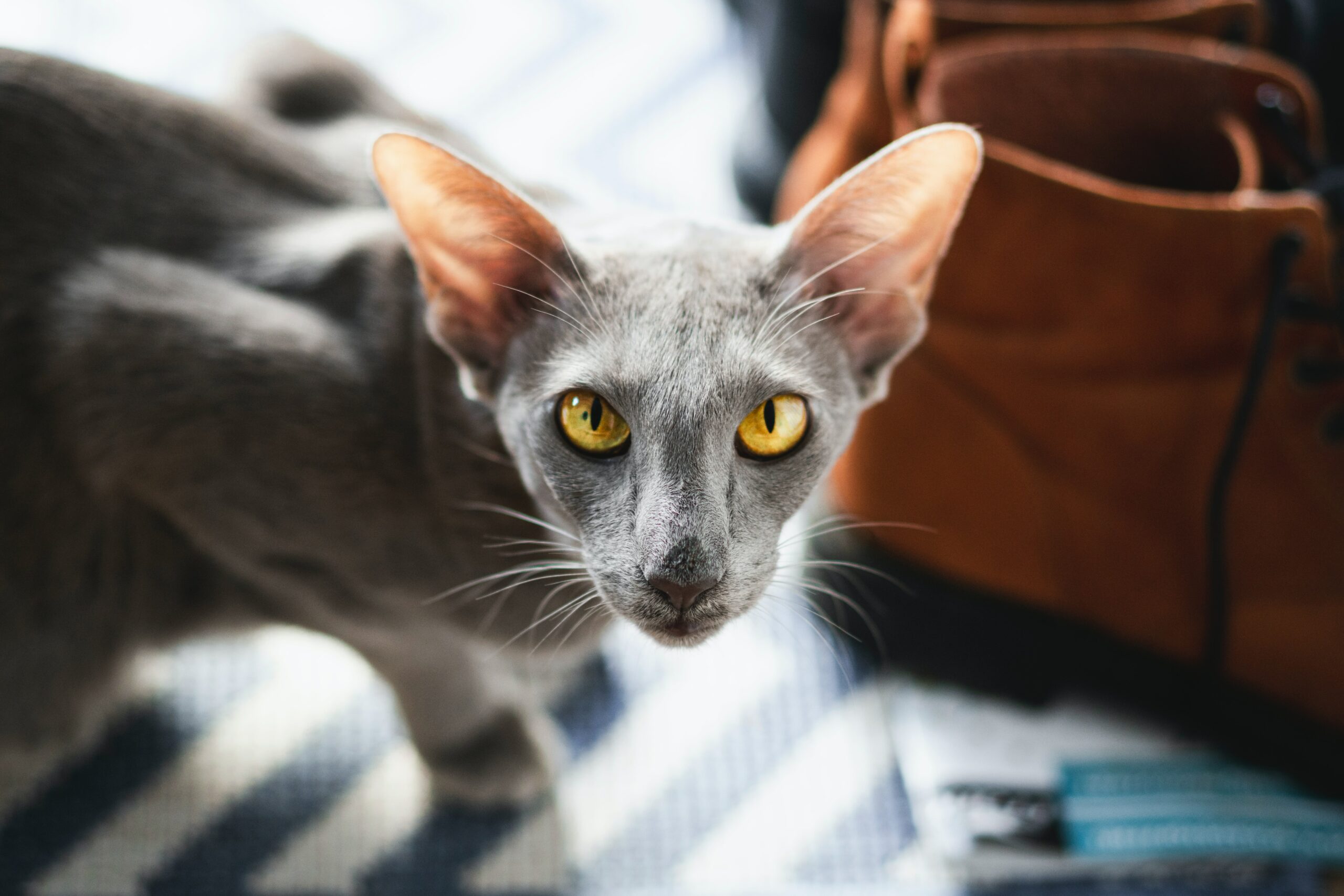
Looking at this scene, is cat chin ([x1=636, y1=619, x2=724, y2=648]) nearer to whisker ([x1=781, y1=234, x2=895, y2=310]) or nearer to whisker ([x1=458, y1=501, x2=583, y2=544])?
whisker ([x1=458, y1=501, x2=583, y2=544])

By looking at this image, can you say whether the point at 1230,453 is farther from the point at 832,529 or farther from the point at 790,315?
the point at 790,315

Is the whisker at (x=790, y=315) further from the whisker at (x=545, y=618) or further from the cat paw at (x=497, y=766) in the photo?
the cat paw at (x=497, y=766)

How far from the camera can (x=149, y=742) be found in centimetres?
94

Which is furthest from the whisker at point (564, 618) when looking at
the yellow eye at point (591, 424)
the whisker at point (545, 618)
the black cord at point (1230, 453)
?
the black cord at point (1230, 453)

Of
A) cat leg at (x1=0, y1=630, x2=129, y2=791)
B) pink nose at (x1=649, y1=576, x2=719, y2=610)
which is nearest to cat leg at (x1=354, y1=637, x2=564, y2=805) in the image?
cat leg at (x1=0, y1=630, x2=129, y2=791)

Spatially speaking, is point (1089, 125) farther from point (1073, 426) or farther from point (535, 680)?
point (535, 680)

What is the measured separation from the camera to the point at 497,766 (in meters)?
0.92

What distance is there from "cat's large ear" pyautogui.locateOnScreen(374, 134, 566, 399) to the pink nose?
0.17m

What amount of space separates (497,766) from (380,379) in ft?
1.30

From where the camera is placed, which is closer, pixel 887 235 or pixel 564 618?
pixel 887 235

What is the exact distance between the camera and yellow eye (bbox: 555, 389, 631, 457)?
0.59m

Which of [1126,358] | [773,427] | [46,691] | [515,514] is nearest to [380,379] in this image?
[515,514]

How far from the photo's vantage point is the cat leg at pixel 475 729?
2.79 feet

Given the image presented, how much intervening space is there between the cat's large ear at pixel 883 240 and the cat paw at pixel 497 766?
47 centimetres
